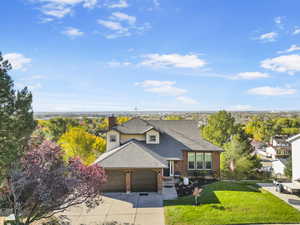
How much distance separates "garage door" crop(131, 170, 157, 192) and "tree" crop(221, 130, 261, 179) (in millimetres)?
18013

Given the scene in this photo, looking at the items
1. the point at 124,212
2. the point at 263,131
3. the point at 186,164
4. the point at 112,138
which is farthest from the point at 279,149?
the point at 124,212

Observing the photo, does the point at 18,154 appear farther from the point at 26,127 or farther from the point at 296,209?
the point at 296,209

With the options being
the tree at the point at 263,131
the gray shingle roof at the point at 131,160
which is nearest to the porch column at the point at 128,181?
the gray shingle roof at the point at 131,160

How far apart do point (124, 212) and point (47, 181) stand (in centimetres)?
565

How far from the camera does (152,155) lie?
71.6ft

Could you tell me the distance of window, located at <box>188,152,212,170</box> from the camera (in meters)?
27.1

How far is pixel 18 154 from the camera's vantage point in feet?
39.6

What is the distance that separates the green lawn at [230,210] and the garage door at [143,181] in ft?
10.1

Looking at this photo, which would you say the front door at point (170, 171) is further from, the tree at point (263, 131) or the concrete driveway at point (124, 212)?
the tree at point (263, 131)

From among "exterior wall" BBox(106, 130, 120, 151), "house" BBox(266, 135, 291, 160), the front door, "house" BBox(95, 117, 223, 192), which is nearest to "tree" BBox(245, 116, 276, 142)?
"house" BBox(266, 135, 291, 160)

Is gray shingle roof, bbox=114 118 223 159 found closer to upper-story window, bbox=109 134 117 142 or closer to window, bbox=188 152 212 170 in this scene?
window, bbox=188 152 212 170

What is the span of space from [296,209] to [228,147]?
2104 centimetres

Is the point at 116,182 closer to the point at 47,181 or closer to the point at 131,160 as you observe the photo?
the point at 131,160

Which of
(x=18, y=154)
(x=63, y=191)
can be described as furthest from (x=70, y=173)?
(x=18, y=154)
